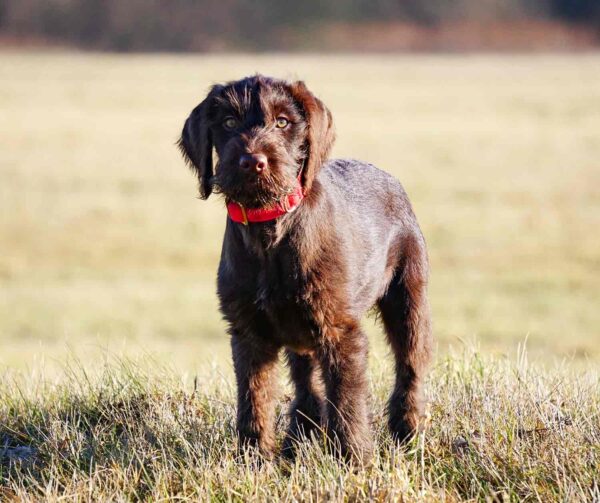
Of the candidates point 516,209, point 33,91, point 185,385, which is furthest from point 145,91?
point 185,385

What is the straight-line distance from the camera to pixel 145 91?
1889 inches

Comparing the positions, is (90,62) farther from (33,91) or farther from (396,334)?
(396,334)

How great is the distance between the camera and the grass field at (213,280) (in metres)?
4.46

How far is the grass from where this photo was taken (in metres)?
4.23

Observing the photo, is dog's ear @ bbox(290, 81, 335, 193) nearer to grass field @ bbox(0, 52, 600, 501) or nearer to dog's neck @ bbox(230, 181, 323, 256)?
dog's neck @ bbox(230, 181, 323, 256)

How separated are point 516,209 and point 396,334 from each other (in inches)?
727

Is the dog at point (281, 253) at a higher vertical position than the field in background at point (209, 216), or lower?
higher

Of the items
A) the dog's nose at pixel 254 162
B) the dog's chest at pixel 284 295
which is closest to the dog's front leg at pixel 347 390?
the dog's chest at pixel 284 295

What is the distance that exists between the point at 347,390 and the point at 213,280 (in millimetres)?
14280

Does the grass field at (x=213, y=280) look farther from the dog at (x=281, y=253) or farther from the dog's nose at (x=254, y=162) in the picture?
the dog's nose at (x=254, y=162)

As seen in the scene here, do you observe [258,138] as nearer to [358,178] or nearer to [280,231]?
[280,231]

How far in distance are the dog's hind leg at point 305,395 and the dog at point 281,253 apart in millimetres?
121

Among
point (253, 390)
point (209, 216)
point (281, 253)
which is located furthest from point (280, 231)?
point (209, 216)

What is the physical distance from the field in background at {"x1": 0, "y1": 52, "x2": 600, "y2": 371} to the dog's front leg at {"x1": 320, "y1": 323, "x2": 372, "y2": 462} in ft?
4.82
